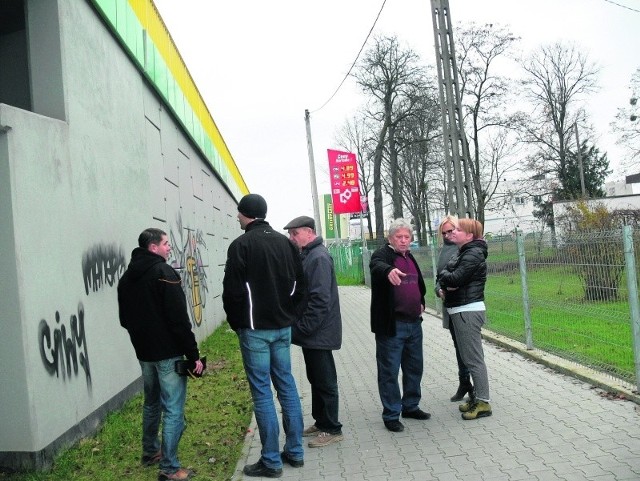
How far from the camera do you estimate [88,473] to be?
5680 millimetres

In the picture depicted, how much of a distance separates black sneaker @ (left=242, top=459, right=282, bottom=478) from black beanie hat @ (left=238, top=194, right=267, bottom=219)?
5.81 feet

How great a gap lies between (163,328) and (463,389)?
135 inches

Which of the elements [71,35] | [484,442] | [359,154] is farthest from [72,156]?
[359,154]

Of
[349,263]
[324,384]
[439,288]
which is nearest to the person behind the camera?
[324,384]

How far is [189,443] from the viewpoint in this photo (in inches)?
261

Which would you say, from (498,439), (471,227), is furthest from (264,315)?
(471,227)

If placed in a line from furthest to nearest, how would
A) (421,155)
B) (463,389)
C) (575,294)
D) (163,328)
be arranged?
(421,155) → (575,294) → (463,389) → (163,328)

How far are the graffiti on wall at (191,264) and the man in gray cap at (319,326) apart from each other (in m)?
5.73

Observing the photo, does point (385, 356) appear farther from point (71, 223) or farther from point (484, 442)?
point (71, 223)

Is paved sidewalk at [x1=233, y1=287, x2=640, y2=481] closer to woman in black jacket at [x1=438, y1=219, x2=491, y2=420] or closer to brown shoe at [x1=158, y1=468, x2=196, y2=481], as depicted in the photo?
woman in black jacket at [x1=438, y1=219, x2=491, y2=420]

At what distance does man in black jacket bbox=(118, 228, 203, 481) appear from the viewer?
17.3ft

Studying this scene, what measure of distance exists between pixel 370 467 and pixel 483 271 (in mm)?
2090

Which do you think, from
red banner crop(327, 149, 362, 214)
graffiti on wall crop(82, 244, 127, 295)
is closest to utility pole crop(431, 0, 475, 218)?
graffiti on wall crop(82, 244, 127, 295)

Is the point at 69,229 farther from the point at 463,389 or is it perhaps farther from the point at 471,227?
the point at 463,389
